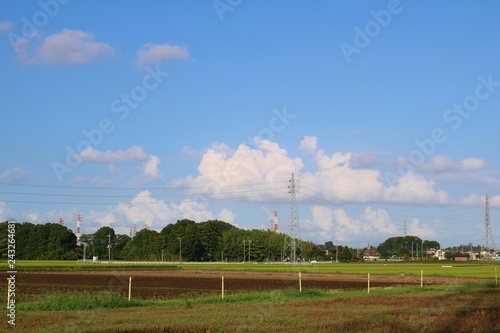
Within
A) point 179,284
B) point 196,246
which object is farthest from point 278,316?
point 196,246

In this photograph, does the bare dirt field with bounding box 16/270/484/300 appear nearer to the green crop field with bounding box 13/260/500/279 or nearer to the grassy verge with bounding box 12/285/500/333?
the grassy verge with bounding box 12/285/500/333

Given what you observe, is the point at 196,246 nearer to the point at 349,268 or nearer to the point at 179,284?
the point at 349,268

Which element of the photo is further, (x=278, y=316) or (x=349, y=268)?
(x=349, y=268)

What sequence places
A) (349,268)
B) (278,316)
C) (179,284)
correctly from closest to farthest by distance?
(278,316)
(179,284)
(349,268)

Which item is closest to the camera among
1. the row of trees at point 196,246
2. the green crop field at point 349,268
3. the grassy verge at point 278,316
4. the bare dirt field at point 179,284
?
the grassy verge at point 278,316

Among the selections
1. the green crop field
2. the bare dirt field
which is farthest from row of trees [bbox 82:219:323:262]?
the bare dirt field

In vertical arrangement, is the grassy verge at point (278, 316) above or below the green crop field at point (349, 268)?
above

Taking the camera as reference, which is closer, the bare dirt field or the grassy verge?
the grassy verge

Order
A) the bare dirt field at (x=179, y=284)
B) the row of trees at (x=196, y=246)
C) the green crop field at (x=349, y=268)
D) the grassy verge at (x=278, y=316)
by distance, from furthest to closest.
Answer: the row of trees at (x=196, y=246)
the green crop field at (x=349, y=268)
the bare dirt field at (x=179, y=284)
the grassy verge at (x=278, y=316)

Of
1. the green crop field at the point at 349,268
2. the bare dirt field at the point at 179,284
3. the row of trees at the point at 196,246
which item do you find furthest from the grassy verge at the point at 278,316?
the row of trees at the point at 196,246

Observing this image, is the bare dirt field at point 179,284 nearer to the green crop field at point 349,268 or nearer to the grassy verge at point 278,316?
the grassy verge at point 278,316

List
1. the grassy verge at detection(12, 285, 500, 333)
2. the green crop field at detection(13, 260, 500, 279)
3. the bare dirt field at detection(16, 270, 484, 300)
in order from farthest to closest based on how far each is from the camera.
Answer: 1. the green crop field at detection(13, 260, 500, 279)
2. the bare dirt field at detection(16, 270, 484, 300)
3. the grassy verge at detection(12, 285, 500, 333)

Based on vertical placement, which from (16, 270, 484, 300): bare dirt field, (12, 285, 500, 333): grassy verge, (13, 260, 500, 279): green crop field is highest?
(12, 285, 500, 333): grassy verge

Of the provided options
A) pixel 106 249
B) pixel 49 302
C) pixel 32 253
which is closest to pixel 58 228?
pixel 32 253
